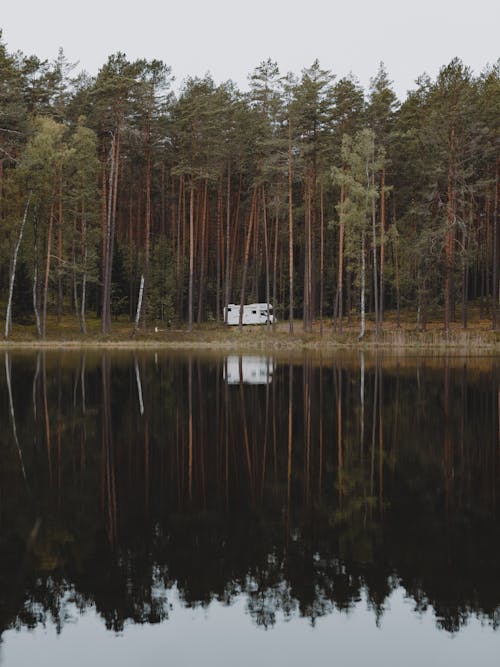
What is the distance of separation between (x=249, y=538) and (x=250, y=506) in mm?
1376

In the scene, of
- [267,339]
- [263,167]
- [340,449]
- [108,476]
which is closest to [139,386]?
[340,449]

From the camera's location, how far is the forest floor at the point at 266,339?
4866cm

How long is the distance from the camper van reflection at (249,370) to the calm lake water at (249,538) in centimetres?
943

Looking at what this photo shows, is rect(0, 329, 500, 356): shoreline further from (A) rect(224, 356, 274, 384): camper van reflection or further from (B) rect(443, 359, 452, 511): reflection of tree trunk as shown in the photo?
(B) rect(443, 359, 452, 511): reflection of tree trunk

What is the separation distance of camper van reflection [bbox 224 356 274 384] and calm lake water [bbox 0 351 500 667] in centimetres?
943

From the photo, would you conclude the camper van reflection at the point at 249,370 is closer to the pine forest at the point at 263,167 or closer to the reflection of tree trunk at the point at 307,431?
the reflection of tree trunk at the point at 307,431

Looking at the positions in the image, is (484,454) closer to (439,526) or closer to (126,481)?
(439,526)

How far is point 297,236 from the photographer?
72.4 m

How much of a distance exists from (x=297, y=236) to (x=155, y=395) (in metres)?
52.0

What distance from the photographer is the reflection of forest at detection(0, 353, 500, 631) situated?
700cm

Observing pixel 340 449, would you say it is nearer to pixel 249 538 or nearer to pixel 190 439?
pixel 190 439

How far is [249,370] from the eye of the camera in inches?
1303

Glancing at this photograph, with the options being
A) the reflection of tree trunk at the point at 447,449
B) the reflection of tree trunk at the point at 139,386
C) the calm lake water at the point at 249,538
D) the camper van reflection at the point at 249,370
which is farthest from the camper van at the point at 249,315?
the calm lake water at the point at 249,538

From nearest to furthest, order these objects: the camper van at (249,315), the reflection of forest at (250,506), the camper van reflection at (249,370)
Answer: the reflection of forest at (250,506) < the camper van reflection at (249,370) < the camper van at (249,315)
